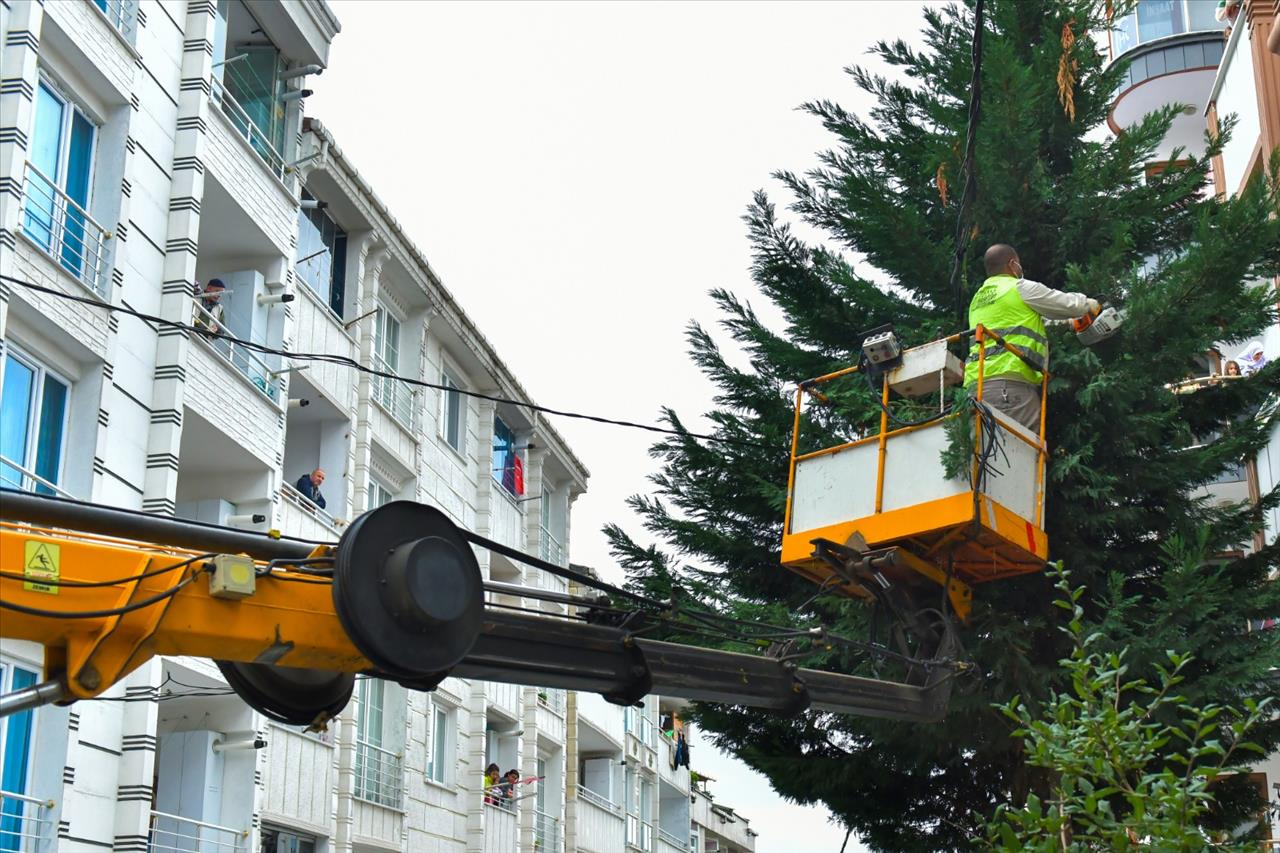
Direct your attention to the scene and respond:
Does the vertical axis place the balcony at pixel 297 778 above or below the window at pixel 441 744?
below

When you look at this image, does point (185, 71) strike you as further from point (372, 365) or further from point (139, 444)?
point (372, 365)

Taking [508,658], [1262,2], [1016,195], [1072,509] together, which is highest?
[1262,2]

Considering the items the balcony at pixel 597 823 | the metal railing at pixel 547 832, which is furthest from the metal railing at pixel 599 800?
the metal railing at pixel 547 832

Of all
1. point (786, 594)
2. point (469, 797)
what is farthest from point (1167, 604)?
point (469, 797)

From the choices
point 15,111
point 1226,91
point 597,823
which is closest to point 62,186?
point 15,111

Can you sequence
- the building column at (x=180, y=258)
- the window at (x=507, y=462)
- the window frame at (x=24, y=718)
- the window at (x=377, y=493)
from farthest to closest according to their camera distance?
the window at (x=507, y=462) < the window at (x=377, y=493) < the building column at (x=180, y=258) < the window frame at (x=24, y=718)

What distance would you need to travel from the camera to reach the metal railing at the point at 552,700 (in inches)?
1352

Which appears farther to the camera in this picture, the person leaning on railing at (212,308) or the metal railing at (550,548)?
the metal railing at (550,548)

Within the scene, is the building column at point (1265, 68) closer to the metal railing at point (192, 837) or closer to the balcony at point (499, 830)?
the metal railing at point (192, 837)

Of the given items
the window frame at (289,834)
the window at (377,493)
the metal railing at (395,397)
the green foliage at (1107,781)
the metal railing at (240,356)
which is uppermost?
the metal railing at (395,397)

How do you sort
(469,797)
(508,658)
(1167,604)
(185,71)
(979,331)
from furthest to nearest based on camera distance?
(469,797) < (185,71) < (1167,604) < (979,331) < (508,658)

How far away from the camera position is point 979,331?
10930mm

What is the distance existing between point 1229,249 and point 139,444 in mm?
11980

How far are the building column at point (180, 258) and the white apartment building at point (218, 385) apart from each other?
3 centimetres
